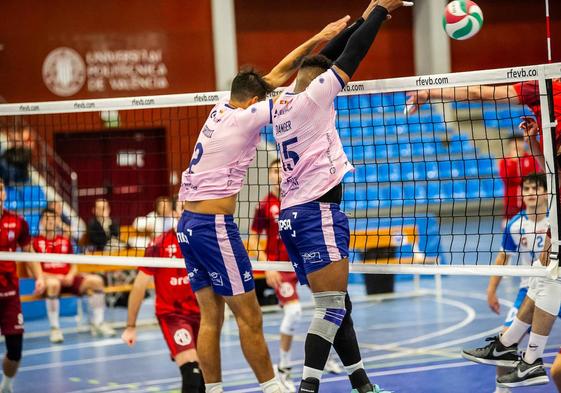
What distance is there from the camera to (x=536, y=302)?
6305mm

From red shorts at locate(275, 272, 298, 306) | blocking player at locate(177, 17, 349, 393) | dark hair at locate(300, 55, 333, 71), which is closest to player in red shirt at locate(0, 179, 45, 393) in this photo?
red shorts at locate(275, 272, 298, 306)

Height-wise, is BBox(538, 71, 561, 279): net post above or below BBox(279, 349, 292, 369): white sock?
above

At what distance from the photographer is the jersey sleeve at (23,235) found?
8.86 meters

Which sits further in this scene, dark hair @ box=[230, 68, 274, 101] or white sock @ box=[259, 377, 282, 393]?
dark hair @ box=[230, 68, 274, 101]

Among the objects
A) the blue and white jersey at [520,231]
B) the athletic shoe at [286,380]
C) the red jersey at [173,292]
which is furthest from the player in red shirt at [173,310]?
the blue and white jersey at [520,231]

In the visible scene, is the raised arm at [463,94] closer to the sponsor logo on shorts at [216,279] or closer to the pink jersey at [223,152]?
the pink jersey at [223,152]

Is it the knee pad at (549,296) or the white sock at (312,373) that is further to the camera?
the knee pad at (549,296)

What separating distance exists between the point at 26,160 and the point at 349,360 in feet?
42.8

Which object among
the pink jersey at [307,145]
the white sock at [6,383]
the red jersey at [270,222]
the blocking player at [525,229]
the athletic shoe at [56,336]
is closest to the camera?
the pink jersey at [307,145]

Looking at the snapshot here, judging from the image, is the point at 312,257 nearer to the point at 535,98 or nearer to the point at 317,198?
the point at 317,198

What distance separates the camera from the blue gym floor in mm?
8438

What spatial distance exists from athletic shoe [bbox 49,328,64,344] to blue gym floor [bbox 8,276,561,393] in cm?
8

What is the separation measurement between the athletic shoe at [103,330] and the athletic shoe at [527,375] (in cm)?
703

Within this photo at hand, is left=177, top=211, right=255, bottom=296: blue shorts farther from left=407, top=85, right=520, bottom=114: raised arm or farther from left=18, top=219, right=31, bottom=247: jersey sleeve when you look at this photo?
left=18, top=219, right=31, bottom=247: jersey sleeve
